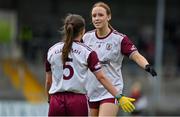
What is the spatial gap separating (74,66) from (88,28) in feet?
51.8

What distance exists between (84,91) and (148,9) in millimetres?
22165

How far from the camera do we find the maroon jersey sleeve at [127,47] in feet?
27.5

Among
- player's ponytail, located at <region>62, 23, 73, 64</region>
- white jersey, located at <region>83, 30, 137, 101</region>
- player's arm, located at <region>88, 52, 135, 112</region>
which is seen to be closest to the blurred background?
white jersey, located at <region>83, 30, 137, 101</region>

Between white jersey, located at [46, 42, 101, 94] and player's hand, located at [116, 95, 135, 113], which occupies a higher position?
white jersey, located at [46, 42, 101, 94]

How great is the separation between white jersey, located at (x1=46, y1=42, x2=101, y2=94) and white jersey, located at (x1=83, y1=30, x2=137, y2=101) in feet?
2.99

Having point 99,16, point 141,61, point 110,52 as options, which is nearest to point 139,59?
point 141,61

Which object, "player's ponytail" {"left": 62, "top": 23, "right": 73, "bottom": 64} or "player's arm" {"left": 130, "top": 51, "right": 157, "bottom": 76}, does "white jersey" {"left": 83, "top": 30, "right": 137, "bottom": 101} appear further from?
"player's ponytail" {"left": 62, "top": 23, "right": 73, "bottom": 64}

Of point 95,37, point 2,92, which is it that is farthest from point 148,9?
point 95,37

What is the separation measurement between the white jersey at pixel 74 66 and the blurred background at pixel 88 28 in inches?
598

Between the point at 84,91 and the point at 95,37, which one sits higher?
the point at 95,37

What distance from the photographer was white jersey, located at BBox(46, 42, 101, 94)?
757cm

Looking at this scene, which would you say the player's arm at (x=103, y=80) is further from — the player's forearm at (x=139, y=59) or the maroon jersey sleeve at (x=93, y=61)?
the player's forearm at (x=139, y=59)

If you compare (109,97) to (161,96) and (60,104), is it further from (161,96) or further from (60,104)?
(161,96)

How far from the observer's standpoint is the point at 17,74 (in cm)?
2627
